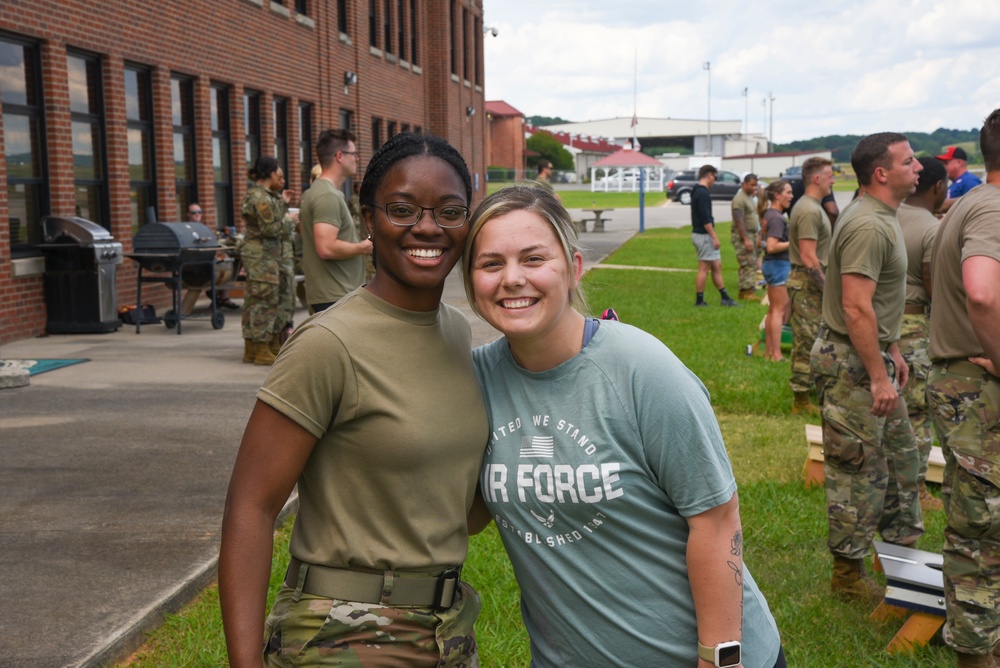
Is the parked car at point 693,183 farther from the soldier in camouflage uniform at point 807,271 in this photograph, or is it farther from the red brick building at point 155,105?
the soldier in camouflage uniform at point 807,271

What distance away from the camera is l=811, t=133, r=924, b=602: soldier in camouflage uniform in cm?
497

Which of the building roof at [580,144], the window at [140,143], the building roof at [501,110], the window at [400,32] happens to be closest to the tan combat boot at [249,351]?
the window at [140,143]

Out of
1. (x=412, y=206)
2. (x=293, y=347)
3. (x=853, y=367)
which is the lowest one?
(x=853, y=367)

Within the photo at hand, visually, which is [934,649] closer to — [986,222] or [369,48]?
[986,222]

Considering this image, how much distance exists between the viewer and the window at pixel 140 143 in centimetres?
1504

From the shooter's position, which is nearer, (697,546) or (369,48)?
(697,546)

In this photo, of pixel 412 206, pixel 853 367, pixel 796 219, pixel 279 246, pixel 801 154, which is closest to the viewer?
pixel 412 206

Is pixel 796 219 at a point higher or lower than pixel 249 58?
lower

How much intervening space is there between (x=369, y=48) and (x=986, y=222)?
24053 mm

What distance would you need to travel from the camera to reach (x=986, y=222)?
4012 millimetres

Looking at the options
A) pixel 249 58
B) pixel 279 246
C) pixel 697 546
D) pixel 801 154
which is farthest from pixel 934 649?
pixel 801 154

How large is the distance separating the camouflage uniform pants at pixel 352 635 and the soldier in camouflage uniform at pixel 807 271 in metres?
7.48

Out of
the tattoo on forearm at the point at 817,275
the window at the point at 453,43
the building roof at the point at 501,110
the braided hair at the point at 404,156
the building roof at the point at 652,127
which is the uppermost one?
the building roof at the point at 652,127

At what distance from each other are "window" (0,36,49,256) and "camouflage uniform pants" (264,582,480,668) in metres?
11.3
